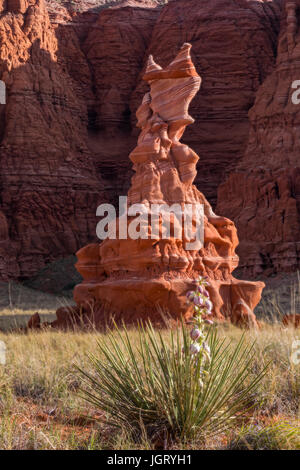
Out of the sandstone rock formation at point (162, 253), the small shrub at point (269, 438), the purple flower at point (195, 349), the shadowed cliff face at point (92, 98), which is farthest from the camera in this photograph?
the shadowed cliff face at point (92, 98)

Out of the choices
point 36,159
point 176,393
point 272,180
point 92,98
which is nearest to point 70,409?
point 176,393

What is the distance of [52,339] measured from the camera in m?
9.64

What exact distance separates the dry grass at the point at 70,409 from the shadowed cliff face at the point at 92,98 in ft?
91.2

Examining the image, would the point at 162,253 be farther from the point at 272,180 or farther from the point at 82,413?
the point at 272,180

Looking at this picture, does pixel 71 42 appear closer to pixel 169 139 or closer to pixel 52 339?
pixel 169 139

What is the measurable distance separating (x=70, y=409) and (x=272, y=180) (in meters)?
31.3

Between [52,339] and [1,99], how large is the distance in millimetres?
32447

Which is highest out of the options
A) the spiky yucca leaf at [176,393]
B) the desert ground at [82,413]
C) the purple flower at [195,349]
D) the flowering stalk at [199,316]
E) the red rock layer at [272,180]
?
the red rock layer at [272,180]

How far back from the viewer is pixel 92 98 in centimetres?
4803

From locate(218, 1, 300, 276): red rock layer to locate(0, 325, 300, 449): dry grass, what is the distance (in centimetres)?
2629

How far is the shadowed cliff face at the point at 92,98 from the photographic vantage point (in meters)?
38.8

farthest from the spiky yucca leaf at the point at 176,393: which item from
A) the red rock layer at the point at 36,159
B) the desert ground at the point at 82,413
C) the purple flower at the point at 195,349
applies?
the red rock layer at the point at 36,159

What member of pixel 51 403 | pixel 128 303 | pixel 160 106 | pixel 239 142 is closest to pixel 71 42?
pixel 239 142

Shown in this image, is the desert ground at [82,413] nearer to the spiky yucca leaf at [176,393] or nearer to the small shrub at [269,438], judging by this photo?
the small shrub at [269,438]
